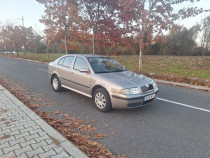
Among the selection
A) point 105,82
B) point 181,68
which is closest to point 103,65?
point 105,82

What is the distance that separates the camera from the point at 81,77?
16.2 ft

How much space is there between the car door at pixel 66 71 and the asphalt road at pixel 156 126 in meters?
0.59

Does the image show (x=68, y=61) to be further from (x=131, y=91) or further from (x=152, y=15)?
(x=152, y=15)

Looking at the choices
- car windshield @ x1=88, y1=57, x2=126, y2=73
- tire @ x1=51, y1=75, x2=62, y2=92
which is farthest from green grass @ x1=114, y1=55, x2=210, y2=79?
tire @ x1=51, y1=75, x2=62, y2=92

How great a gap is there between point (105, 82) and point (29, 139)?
222cm

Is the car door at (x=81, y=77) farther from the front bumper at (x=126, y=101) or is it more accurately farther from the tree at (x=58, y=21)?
the tree at (x=58, y=21)

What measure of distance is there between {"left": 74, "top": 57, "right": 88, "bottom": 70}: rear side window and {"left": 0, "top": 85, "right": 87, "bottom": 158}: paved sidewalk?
6.60 feet

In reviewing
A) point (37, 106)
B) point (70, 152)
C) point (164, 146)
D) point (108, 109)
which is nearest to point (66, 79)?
point (37, 106)

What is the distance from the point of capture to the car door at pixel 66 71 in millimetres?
5508

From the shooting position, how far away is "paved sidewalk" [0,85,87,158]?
2.51m

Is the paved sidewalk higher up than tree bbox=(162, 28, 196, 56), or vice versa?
tree bbox=(162, 28, 196, 56)

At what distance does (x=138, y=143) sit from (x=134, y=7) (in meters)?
8.33

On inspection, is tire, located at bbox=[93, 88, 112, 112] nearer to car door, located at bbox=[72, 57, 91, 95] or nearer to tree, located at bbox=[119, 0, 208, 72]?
car door, located at bbox=[72, 57, 91, 95]

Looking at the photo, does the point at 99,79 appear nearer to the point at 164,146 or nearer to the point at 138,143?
the point at 138,143
